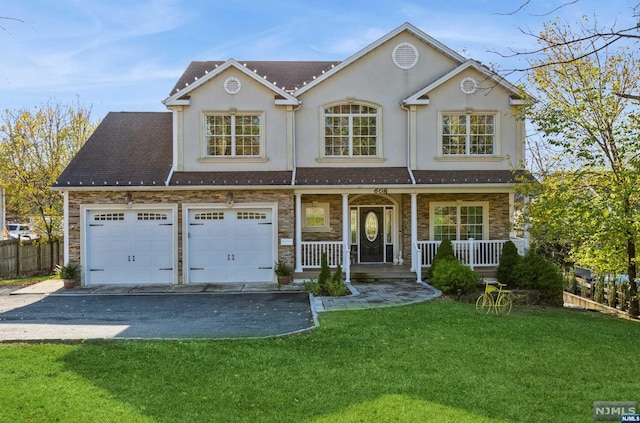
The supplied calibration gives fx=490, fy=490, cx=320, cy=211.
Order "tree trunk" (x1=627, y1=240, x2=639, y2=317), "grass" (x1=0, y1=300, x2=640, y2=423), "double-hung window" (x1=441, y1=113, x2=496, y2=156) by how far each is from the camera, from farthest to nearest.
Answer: "double-hung window" (x1=441, y1=113, x2=496, y2=156) → "tree trunk" (x1=627, y1=240, x2=639, y2=317) → "grass" (x1=0, y1=300, x2=640, y2=423)

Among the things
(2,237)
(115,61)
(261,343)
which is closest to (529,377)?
(261,343)

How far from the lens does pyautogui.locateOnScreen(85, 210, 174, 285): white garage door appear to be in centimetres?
1585

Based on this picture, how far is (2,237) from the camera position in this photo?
84.6ft

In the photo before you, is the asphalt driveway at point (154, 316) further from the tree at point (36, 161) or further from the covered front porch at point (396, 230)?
the tree at point (36, 161)

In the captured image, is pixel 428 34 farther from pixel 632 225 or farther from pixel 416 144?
pixel 632 225

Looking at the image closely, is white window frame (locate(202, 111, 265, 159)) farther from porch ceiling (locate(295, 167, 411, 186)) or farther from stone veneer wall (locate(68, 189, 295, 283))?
porch ceiling (locate(295, 167, 411, 186))

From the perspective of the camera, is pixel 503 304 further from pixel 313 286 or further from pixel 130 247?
pixel 130 247

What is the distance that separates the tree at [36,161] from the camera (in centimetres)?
2153

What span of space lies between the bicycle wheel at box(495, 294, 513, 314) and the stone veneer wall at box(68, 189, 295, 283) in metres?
6.72

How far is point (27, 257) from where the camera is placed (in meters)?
→ 21.0

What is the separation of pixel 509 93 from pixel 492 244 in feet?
17.0

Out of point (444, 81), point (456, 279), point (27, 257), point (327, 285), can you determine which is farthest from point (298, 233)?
point (27, 257)

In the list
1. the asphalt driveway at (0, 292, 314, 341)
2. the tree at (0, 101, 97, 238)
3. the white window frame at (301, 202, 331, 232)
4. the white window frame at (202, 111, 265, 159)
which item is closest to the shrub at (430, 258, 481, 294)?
the asphalt driveway at (0, 292, 314, 341)

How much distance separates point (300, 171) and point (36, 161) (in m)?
13.7
